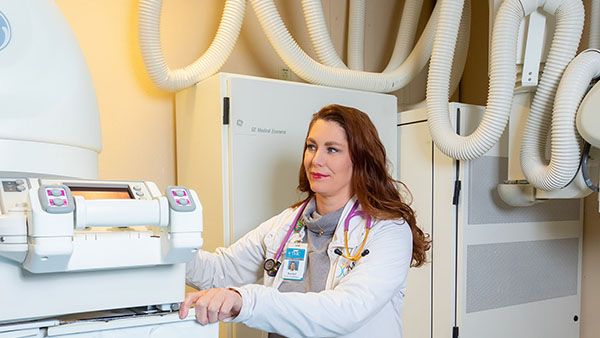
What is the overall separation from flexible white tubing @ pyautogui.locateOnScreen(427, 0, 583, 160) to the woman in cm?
49

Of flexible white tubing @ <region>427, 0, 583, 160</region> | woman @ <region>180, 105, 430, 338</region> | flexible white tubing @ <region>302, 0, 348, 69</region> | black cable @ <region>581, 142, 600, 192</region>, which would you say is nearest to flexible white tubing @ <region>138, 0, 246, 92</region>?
flexible white tubing @ <region>302, 0, 348, 69</region>

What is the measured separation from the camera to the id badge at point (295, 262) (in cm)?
146

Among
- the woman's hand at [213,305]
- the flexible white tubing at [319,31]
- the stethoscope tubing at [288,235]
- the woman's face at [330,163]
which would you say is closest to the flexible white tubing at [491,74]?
the flexible white tubing at [319,31]

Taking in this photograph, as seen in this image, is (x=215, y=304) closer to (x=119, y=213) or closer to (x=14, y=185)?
(x=119, y=213)

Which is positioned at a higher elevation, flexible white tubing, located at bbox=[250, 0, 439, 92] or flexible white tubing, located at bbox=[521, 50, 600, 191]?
flexible white tubing, located at bbox=[250, 0, 439, 92]

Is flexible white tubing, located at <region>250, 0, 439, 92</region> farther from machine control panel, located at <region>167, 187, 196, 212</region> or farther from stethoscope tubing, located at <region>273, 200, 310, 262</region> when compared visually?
machine control panel, located at <region>167, 187, 196, 212</region>

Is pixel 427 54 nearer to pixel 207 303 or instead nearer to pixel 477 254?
pixel 477 254

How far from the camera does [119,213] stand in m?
0.84

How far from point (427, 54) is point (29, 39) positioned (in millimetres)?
1805

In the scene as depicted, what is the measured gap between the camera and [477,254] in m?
2.04

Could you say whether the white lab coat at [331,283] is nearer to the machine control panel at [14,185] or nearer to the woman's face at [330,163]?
the woman's face at [330,163]

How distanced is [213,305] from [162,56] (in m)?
1.23

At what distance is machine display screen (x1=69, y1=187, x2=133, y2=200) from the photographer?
89cm

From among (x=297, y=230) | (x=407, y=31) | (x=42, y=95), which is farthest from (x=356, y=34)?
(x=42, y=95)
